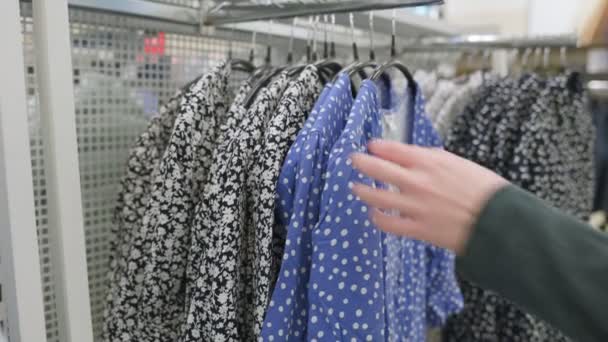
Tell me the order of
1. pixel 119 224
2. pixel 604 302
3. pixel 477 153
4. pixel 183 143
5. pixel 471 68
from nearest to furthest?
1. pixel 604 302
2. pixel 183 143
3. pixel 119 224
4. pixel 477 153
5. pixel 471 68

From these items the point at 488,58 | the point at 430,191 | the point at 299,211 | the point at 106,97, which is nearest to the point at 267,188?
the point at 299,211

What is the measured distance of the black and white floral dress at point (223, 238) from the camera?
2.12ft

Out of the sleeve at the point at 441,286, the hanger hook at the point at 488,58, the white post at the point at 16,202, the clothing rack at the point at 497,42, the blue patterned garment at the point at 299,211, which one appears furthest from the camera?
the hanger hook at the point at 488,58

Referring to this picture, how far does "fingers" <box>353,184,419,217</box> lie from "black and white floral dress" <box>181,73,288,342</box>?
0.80 ft

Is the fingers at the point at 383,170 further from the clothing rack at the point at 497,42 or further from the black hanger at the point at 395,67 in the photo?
the clothing rack at the point at 497,42

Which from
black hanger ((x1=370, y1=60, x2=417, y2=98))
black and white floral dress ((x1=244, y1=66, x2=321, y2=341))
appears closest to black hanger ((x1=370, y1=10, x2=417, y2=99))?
black hanger ((x1=370, y1=60, x2=417, y2=98))

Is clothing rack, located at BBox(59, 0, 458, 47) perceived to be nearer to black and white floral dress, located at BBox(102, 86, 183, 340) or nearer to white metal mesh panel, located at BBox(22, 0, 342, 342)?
white metal mesh panel, located at BBox(22, 0, 342, 342)

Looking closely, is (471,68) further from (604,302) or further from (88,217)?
(604,302)

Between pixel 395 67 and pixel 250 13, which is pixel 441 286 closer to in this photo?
pixel 395 67

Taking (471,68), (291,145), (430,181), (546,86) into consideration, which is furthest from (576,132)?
(430,181)

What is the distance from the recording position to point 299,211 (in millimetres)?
624

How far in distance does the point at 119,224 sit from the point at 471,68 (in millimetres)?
1416

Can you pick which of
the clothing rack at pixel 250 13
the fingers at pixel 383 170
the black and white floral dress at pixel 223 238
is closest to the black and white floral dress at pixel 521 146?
the clothing rack at pixel 250 13

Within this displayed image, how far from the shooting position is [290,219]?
645mm
